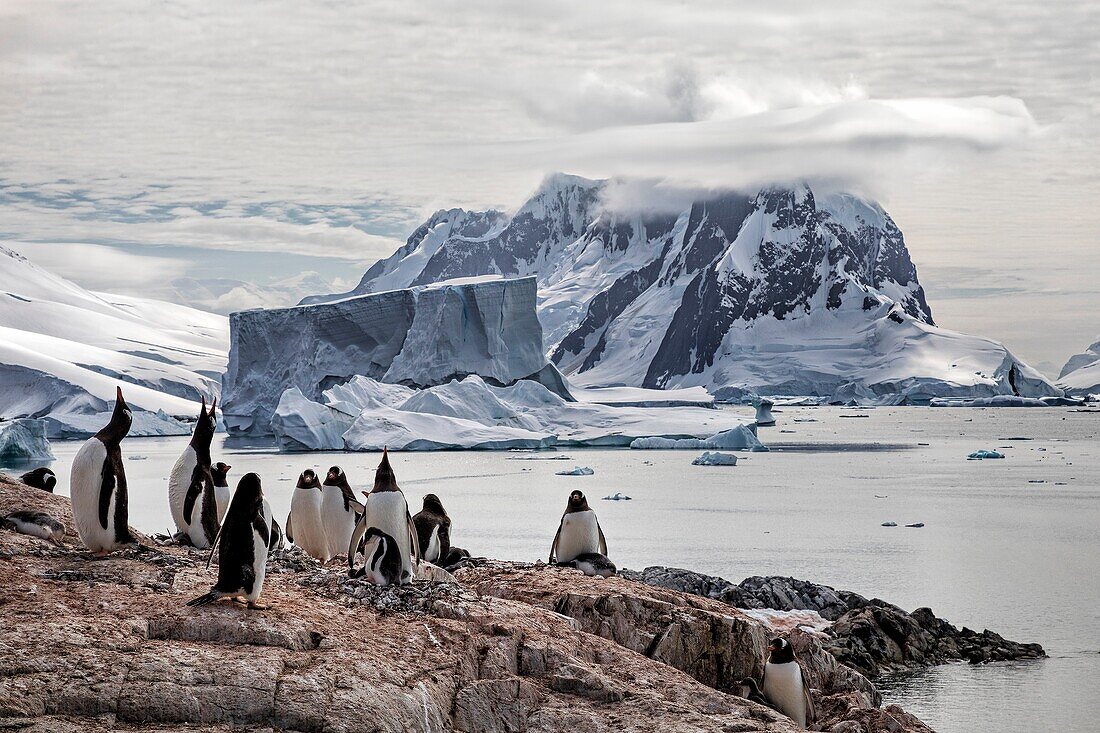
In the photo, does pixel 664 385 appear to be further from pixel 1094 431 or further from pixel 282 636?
pixel 282 636

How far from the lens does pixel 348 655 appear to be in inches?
224

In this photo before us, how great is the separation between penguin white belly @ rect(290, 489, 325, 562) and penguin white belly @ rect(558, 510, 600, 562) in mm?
1918

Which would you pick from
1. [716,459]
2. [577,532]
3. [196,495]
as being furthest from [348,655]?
[716,459]

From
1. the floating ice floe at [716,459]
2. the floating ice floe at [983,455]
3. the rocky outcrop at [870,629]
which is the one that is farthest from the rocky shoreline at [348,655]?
the floating ice floe at [983,455]

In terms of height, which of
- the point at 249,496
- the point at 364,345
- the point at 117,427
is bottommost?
the point at 249,496

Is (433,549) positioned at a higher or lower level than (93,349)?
lower

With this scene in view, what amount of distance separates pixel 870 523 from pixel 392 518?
743 inches

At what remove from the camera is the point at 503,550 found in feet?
63.9

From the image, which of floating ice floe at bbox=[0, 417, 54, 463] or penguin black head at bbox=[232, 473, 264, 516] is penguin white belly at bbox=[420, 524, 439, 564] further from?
floating ice floe at bbox=[0, 417, 54, 463]

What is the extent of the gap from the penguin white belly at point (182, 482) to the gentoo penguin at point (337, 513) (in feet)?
5.17

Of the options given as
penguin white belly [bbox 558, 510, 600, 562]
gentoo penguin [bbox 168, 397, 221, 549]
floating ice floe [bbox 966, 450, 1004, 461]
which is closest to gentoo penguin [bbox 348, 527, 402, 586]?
gentoo penguin [bbox 168, 397, 221, 549]

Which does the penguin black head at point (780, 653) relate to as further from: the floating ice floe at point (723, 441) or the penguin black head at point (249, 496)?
the floating ice floe at point (723, 441)

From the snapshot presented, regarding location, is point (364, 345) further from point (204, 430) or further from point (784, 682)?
point (784, 682)

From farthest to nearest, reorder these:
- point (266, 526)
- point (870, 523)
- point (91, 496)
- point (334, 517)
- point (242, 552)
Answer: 1. point (870, 523)
2. point (334, 517)
3. point (91, 496)
4. point (266, 526)
5. point (242, 552)
